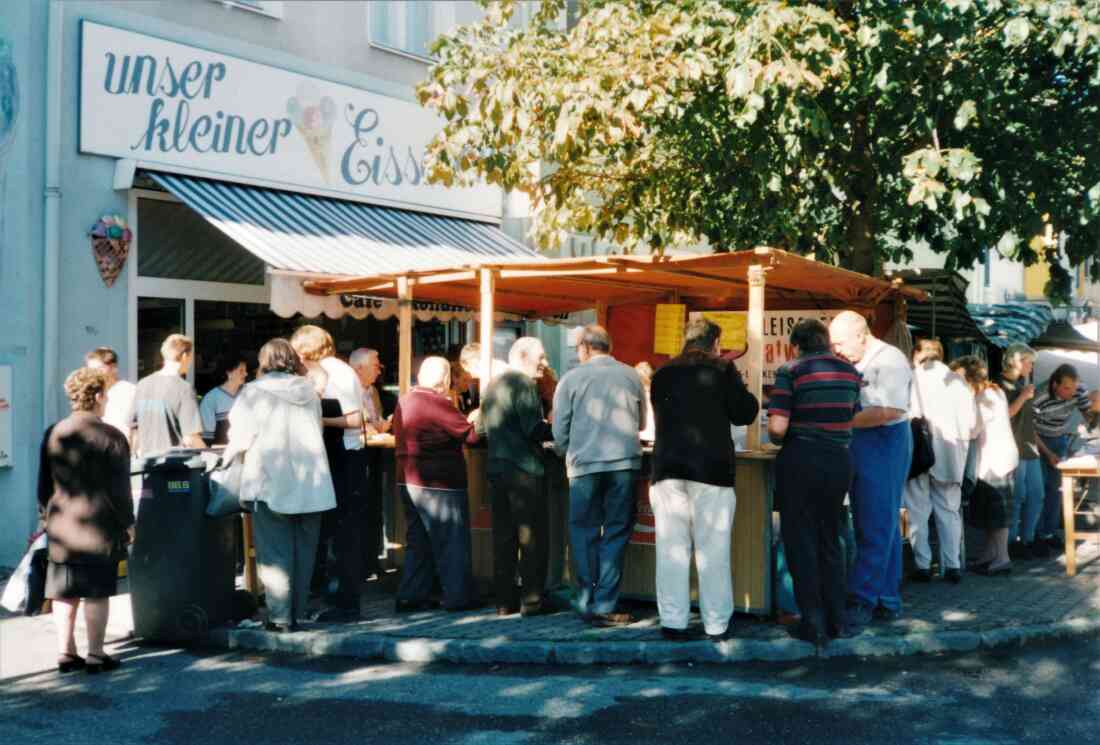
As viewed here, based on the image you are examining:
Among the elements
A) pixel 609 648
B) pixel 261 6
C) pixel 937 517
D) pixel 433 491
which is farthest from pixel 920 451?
pixel 261 6

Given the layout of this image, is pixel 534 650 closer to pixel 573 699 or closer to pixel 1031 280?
pixel 573 699

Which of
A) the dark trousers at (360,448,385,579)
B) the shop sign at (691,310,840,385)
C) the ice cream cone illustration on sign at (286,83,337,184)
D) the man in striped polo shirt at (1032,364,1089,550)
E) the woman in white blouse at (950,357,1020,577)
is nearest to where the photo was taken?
the dark trousers at (360,448,385,579)

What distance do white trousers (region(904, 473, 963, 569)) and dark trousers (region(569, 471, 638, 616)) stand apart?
107 inches

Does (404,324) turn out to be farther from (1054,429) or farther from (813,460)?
(1054,429)

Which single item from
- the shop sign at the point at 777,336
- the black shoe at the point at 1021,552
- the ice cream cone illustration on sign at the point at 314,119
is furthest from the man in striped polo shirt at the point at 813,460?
the ice cream cone illustration on sign at the point at 314,119

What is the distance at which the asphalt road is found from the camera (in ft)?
18.2

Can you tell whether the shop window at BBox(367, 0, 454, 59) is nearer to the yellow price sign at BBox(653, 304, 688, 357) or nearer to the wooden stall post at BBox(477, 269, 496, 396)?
the yellow price sign at BBox(653, 304, 688, 357)

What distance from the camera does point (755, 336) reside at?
7754 millimetres

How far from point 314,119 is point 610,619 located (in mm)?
7408

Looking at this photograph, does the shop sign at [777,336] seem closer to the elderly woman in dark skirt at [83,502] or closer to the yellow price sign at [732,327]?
the yellow price sign at [732,327]

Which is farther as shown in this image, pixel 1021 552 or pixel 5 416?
pixel 1021 552

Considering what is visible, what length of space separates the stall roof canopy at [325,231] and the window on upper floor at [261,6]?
180 cm

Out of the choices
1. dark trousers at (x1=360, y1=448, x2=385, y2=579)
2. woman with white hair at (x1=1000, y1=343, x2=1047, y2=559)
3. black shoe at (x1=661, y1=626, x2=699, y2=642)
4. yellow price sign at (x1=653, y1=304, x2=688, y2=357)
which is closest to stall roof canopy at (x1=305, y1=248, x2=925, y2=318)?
yellow price sign at (x1=653, y1=304, x2=688, y2=357)

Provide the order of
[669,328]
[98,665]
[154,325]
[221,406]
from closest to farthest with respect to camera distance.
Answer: [98,665] < [221,406] < [669,328] < [154,325]
